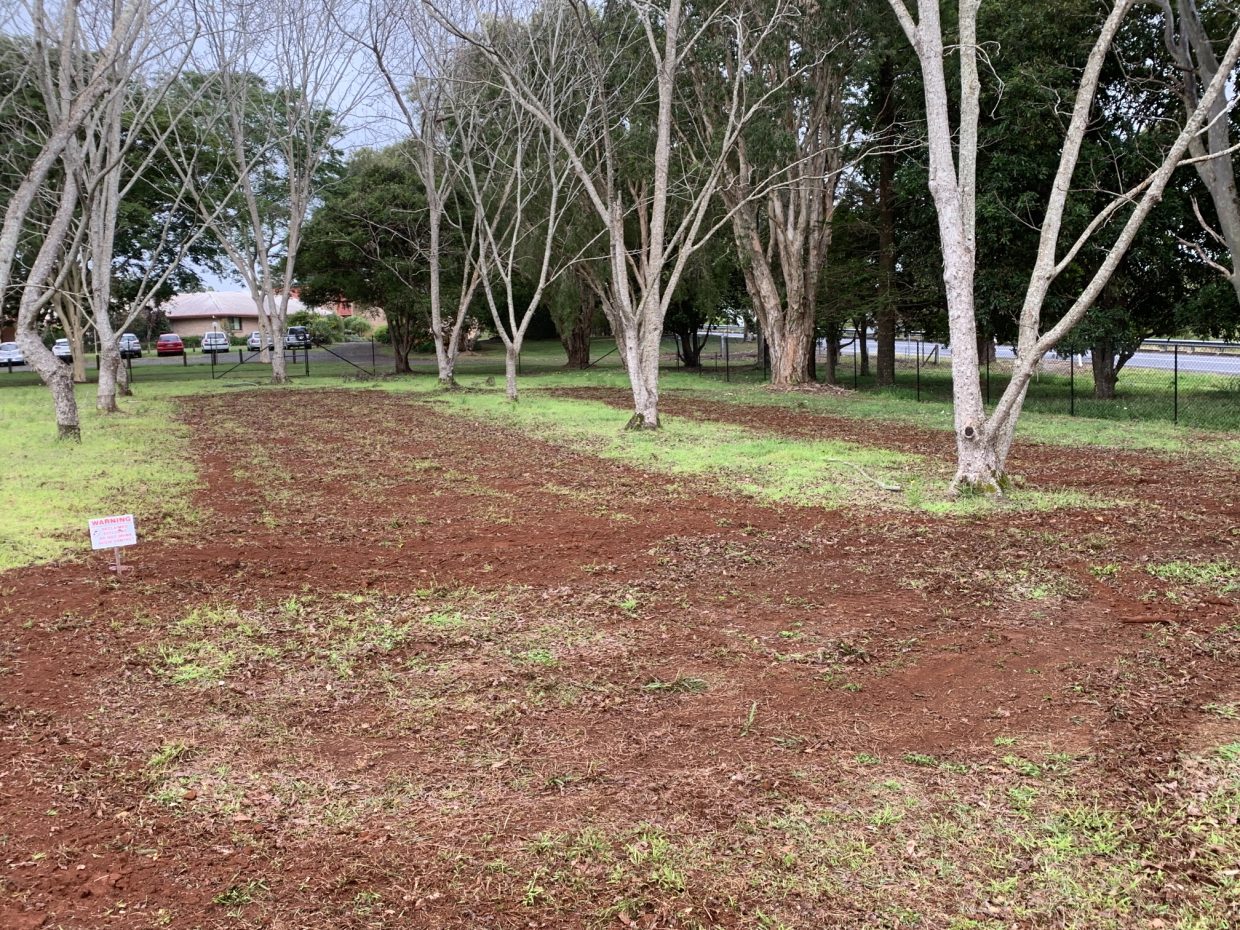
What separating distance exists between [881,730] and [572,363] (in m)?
32.4

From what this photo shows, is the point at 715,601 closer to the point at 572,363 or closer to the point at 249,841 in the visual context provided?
the point at 249,841

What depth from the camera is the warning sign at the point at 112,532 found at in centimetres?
618

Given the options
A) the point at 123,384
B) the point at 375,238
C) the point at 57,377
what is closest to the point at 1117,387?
the point at 57,377

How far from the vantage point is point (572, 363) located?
35969 mm

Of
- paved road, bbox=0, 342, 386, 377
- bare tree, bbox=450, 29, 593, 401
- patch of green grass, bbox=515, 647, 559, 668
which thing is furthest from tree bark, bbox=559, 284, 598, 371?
patch of green grass, bbox=515, 647, 559, 668

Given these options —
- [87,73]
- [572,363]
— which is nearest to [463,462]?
[87,73]

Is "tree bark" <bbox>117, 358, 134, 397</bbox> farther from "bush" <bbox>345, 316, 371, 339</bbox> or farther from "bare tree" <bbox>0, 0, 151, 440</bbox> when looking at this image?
"bush" <bbox>345, 316, 371, 339</bbox>

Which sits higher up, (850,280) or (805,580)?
(850,280)

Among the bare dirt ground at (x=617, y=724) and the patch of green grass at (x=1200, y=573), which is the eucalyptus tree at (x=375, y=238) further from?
the patch of green grass at (x=1200, y=573)

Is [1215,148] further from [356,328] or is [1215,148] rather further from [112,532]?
[356,328]

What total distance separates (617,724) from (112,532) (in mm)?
3998

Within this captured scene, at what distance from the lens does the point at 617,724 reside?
4.21 meters

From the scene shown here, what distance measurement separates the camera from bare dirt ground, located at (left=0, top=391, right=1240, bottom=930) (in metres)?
3.02

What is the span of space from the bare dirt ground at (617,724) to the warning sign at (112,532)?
386 mm
